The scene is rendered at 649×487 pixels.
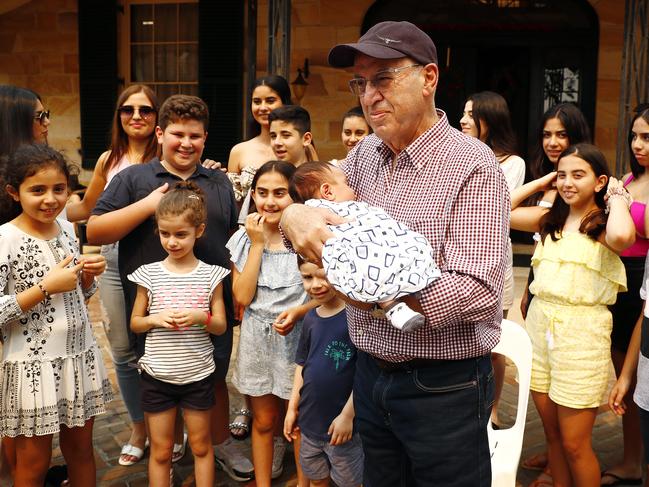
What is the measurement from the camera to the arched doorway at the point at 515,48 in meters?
9.47

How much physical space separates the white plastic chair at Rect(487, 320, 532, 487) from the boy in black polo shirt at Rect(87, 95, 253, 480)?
142 centimetres

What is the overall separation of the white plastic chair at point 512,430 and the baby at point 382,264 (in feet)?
4.08

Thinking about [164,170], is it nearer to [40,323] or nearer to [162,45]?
[40,323]

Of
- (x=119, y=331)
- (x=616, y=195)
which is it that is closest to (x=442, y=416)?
(x=616, y=195)

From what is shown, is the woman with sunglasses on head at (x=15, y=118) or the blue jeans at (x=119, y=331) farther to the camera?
the blue jeans at (x=119, y=331)

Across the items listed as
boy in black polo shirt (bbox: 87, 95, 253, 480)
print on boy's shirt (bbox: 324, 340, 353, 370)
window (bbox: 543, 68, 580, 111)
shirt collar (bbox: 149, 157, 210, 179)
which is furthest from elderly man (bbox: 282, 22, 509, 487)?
window (bbox: 543, 68, 580, 111)

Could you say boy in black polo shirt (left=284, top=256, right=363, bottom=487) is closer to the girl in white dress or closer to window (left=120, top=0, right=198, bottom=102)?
the girl in white dress

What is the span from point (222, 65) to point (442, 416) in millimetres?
8597

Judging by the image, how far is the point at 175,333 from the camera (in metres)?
3.40

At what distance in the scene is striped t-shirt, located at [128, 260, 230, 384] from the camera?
336 centimetres

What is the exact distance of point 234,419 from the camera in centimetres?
460

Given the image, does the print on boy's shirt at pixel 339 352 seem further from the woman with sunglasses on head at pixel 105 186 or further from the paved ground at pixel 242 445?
the woman with sunglasses on head at pixel 105 186

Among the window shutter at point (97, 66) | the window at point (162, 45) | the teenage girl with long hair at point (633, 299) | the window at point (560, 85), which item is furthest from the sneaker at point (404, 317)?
the window shutter at point (97, 66)

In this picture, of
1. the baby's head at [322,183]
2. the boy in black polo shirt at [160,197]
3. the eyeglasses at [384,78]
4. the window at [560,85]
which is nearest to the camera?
the eyeglasses at [384,78]
